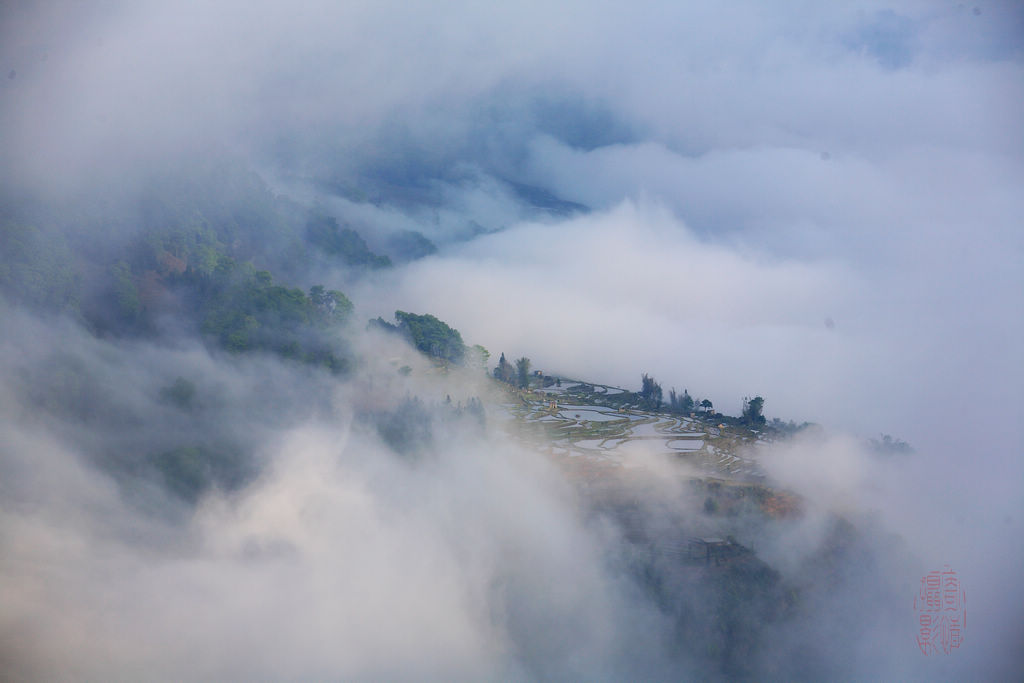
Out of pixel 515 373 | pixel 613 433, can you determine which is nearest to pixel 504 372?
pixel 515 373

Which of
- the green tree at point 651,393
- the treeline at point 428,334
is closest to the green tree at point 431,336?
the treeline at point 428,334

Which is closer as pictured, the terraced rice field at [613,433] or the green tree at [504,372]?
the terraced rice field at [613,433]

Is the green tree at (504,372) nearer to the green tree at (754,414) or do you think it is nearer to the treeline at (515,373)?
the treeline at (515,373)

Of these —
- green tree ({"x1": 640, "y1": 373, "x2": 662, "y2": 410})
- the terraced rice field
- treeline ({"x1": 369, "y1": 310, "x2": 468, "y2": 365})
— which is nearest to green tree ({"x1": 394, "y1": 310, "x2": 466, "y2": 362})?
treeline ({"x1": 369, "y1": 310, "x2": 468, "y2": 365})

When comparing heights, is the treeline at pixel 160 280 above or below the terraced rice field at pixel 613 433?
above

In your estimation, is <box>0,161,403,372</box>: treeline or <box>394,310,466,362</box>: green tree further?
<box>394,310,466,362</box>: green tree

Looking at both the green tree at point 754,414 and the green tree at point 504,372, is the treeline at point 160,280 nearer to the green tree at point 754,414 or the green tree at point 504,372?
the green tree at point 504,372

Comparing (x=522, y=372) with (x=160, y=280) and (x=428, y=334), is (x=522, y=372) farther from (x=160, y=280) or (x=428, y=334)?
(x=160, y=280)

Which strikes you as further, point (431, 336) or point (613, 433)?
point (431, 336)

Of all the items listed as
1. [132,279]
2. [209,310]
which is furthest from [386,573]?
[132,279]

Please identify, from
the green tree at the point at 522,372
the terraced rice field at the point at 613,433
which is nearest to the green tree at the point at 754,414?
the terraced rice field at the point at 613,433

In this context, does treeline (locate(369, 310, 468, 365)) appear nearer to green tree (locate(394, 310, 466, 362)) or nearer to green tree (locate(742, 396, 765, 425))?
green tree (locate(394, 310, 466, 362))
